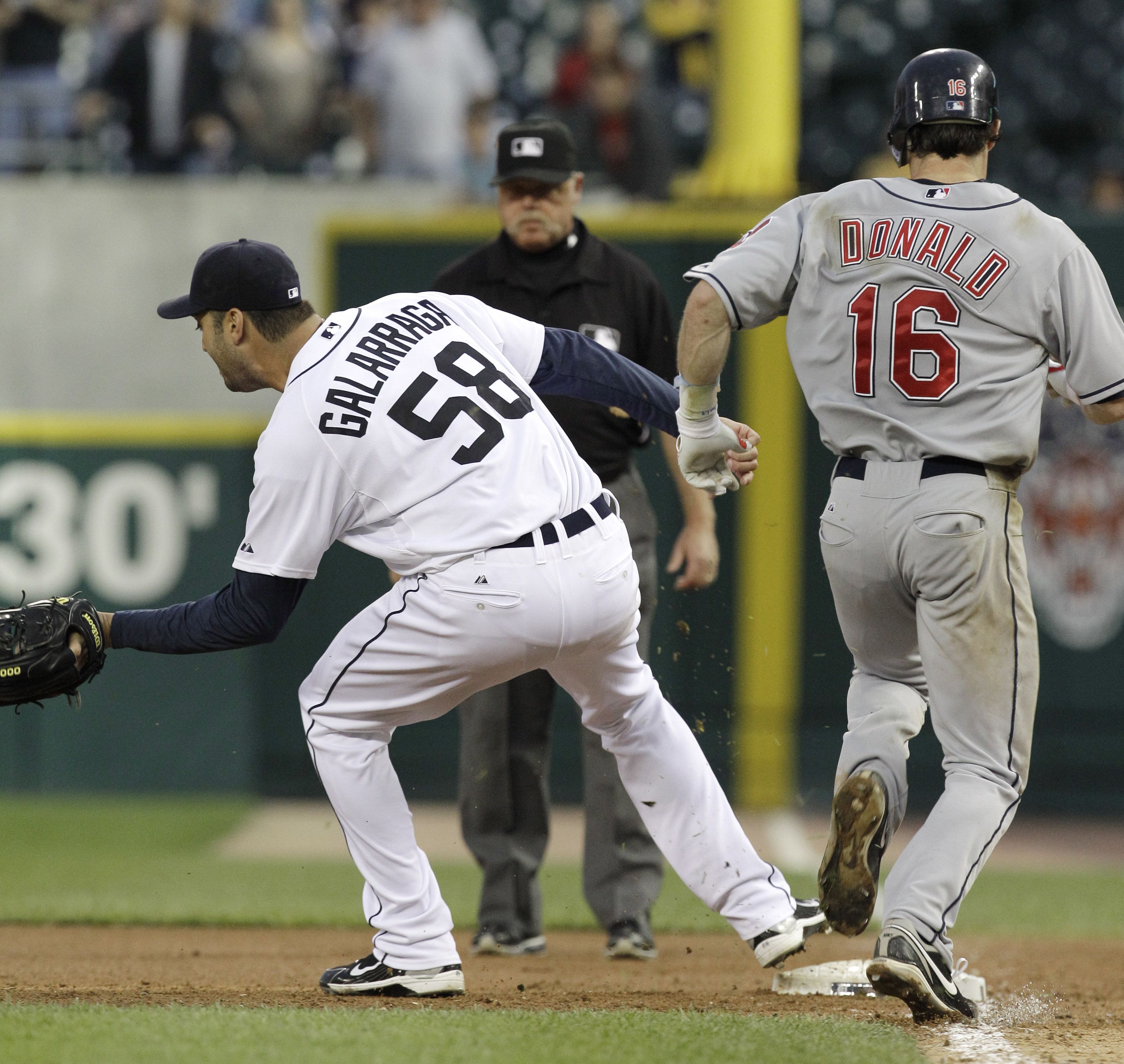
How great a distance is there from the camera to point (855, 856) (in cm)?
362

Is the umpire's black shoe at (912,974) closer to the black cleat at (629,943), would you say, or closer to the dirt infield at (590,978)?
the dirt infield at (590,978)

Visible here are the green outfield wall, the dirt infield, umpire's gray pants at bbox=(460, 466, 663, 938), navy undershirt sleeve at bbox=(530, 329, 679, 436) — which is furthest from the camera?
the green outfield wall

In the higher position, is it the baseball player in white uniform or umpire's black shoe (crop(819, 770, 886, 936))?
the baseball player in white uniform

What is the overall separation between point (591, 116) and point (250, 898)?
18.9 ft

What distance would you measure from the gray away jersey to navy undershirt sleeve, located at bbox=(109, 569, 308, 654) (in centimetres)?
117

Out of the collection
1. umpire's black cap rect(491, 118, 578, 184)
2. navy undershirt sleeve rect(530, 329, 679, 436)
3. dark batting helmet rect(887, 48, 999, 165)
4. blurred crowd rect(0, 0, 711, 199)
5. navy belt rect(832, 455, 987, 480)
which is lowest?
navy belt rect(832, 455, 987, 480)

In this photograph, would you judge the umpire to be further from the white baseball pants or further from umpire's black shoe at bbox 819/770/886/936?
umpire's black shoe at bbox 819/770/886/936

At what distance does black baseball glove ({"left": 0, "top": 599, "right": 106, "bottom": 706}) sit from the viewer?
3566mm

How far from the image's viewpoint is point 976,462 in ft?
11.6

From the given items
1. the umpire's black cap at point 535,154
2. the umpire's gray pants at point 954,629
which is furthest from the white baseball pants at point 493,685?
the umpire's black cap at point 535,154

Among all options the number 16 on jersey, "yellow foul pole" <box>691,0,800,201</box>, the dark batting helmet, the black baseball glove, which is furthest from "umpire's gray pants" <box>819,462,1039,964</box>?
"yellow foul pole" <box>691,0,800,201</box>

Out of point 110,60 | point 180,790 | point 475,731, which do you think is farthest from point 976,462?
point 110,60

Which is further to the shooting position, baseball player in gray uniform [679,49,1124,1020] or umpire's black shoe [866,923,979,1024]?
baseball player in gray uniform [679,49,1124,1020]

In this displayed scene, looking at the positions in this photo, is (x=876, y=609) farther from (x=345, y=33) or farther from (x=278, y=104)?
(x=345, y=33)
